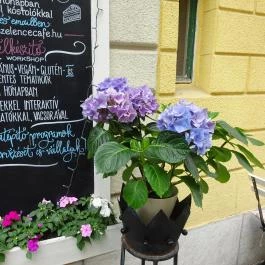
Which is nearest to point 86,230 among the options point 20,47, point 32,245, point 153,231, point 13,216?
point 32,245

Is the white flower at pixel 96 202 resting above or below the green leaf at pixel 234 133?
below

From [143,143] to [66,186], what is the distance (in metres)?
0.77

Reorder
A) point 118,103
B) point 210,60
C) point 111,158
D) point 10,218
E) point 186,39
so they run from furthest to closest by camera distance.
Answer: point 186,39 → point 210,60 → point 10,218 → point 118,103 → point 111,158

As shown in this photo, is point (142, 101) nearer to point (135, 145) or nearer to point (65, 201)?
point (135, 145)

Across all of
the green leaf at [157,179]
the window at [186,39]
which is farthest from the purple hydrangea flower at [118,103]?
the window at [186,39]

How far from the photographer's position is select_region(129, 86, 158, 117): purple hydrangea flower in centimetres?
154

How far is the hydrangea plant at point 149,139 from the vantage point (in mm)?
1336

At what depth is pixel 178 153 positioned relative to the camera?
1.32m

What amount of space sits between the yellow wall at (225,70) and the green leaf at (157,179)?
0.99 m

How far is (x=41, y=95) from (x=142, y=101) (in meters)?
0.63

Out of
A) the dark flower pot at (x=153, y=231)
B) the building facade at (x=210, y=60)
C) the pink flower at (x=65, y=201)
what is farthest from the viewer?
the building facade at (x=210, y=60)

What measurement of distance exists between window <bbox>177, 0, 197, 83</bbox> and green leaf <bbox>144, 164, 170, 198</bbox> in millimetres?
1369

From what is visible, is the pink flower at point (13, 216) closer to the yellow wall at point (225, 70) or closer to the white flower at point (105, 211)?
the white flower at point (105, 211)

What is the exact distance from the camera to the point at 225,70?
2.54 metres
